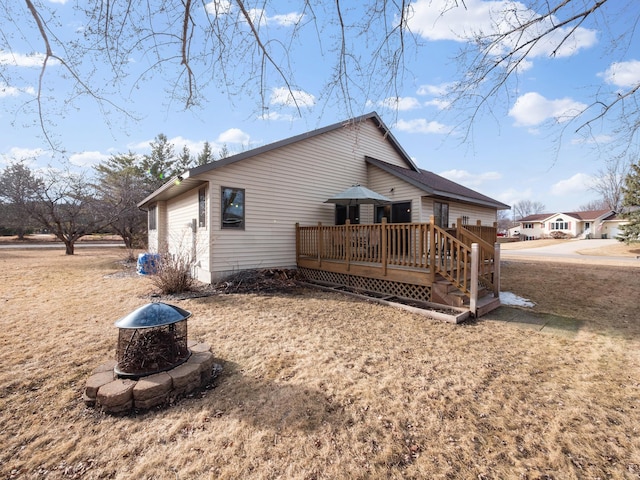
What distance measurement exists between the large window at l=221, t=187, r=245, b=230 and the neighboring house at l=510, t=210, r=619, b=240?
48900mm

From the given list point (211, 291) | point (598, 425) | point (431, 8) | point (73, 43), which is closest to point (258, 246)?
point (211, 291)

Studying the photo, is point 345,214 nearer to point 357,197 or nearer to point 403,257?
point 357,197

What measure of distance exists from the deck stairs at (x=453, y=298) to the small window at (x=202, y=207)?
619 centimetres

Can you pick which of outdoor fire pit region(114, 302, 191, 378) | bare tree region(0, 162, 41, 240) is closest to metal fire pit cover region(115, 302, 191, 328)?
outdoor fire pit region(114, 302, 191, 378)

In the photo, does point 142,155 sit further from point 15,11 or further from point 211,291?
point 15,11

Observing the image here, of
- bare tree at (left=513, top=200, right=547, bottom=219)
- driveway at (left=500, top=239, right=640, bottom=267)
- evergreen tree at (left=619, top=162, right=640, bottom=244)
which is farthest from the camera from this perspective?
bare tree at (left=513, top=200, right=547, bottom=219)

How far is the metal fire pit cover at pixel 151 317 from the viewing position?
2707 millimetres

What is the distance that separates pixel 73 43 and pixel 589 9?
5.13 metres

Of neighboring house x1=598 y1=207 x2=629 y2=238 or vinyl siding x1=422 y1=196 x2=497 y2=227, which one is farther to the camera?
neighboring house x1=598 y1=207 x2=629 y2=238

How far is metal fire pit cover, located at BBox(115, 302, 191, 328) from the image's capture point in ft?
8.88

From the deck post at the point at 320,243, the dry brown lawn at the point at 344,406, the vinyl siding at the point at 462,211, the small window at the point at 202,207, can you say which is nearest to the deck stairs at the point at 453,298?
the dry brown lawn at the point at 344,406

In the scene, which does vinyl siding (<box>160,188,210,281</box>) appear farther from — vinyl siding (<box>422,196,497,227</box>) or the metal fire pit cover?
vinyl siding (<box>422,196,497,227</box>)

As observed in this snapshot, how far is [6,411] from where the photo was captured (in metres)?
2.53

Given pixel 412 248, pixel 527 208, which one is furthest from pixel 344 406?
pixel 527 208
